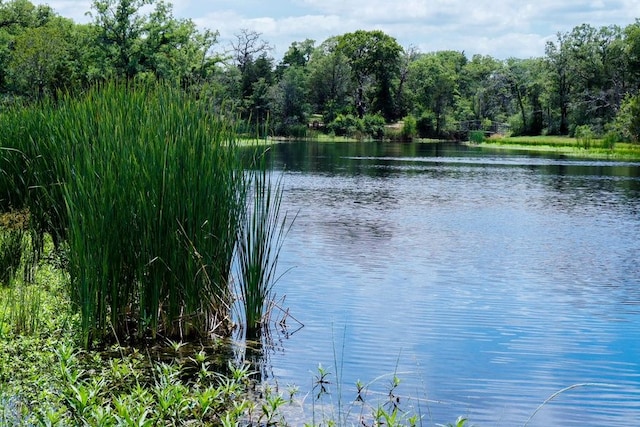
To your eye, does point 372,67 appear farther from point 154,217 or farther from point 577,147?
point 154,217

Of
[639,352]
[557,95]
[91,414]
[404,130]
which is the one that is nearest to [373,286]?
[639,352]

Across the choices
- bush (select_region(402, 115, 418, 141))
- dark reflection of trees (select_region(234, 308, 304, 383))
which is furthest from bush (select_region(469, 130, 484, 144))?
dark reflection of trees (select_region(234, 308, 304, 383))

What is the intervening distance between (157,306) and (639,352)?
516 cm

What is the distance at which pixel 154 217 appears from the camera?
770 centimetres

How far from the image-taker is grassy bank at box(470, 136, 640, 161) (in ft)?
180

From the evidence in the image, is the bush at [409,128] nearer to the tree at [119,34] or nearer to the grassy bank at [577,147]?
the grassy bank at [577,147]

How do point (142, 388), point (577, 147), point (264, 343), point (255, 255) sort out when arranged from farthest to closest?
point (577, 147) < point (264, 343) < point (255, 255) < point (142, 388)

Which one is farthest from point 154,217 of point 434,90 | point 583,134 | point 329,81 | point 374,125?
point 329,81

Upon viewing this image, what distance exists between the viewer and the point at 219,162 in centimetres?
806

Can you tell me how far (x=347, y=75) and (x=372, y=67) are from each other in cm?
675

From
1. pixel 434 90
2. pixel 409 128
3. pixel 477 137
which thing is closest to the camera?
pixel 477 137

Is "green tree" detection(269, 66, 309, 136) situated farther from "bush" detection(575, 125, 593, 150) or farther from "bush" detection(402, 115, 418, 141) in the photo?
"bush" detection(575, 125, 593, 150)

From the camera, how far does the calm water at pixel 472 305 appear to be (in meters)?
7.38

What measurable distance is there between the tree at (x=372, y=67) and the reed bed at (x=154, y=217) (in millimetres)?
92793
